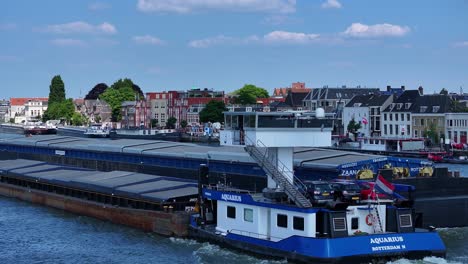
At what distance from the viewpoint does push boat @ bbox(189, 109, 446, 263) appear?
29.8m

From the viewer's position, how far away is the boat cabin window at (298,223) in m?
30.8

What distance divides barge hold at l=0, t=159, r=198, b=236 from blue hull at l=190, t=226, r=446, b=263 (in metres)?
8.08

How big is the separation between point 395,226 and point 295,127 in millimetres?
5794

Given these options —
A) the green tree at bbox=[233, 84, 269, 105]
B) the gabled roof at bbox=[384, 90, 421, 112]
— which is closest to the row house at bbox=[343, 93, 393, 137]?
the gabled roof at bbox=[384, 90, 421, 112]

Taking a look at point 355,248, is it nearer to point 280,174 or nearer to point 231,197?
point 280,174

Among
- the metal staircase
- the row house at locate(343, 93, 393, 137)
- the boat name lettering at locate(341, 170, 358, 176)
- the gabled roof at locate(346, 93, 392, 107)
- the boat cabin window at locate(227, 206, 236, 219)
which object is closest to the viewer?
the metal staircase

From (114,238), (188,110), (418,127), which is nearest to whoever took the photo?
(114,238)

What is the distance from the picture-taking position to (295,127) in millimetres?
33688

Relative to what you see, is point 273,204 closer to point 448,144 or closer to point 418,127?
point 448,144

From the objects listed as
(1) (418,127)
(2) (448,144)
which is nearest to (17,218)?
(2) (448,144)

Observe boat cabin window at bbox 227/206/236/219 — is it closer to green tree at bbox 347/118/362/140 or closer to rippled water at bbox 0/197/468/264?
rippled water at bbox 0/197/468/264

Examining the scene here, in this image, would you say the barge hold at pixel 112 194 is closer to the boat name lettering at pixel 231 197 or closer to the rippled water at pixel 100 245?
the rippled water at pixel 100 245

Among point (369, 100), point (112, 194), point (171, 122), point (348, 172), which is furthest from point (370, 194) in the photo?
point (171, 122)

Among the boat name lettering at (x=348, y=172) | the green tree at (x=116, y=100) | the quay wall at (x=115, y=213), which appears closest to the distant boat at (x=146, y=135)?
the green tree at (x=116, y=100)
